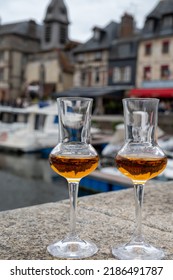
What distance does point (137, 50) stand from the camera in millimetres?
35844

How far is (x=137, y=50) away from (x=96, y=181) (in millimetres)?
26834

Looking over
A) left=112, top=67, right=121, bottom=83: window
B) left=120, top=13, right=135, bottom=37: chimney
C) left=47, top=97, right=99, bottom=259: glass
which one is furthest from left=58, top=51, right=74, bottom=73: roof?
left=47, top=97, right=99, bottom=259: glass

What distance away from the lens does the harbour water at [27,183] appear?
11.4m

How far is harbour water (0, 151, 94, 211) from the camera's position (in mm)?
11375

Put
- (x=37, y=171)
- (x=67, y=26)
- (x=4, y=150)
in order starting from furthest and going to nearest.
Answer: (x=67, y=26) < (x=4, y=150) < (x=37, y=171)

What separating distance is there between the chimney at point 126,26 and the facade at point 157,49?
3.01 meters

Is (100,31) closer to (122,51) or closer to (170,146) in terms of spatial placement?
(122,51)

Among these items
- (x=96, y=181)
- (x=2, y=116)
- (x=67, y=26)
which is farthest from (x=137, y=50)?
(x=96, y=181)

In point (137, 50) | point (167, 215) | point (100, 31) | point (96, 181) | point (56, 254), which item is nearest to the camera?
point (56, 254)

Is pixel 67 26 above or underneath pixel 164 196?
above

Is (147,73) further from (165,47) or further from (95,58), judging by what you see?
(95,58)

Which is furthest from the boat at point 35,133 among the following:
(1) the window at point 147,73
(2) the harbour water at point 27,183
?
(1) the window at point 147,73

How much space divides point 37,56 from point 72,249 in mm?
48001

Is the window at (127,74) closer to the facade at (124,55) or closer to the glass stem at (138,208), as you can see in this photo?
the facade at (124,55)
